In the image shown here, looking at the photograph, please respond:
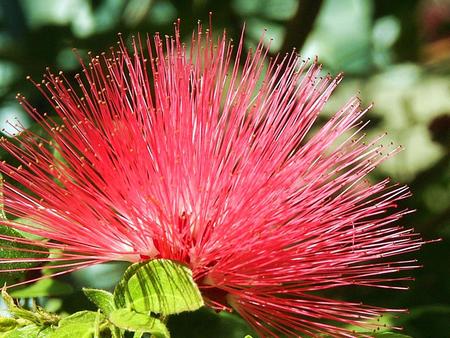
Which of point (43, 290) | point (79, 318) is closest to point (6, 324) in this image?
point (79, 318)

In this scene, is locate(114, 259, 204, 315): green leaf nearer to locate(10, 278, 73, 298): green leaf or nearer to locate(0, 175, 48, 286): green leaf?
locate(0, 175, 48, 286): green leaf

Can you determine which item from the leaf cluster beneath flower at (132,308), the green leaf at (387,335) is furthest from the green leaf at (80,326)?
the green leaf at (387,335)

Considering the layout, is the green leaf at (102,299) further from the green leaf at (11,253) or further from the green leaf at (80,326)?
the green leaf at (11,253)

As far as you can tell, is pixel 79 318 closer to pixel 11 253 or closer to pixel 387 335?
pixel 11 253

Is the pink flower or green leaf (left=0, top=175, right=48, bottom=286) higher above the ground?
the pink flower

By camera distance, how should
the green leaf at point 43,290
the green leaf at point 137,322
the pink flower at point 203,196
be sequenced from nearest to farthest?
the green leaf at point 137,322 → the pink flower at point 203,196 → the green leaf at point 43,290

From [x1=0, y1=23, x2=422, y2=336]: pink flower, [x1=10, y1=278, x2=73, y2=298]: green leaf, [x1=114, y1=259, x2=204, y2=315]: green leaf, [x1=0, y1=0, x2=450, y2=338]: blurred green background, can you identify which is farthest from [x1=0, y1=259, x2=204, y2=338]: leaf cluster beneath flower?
[x1=0, y1=0, x2=450, y2=338]: blurred green background
